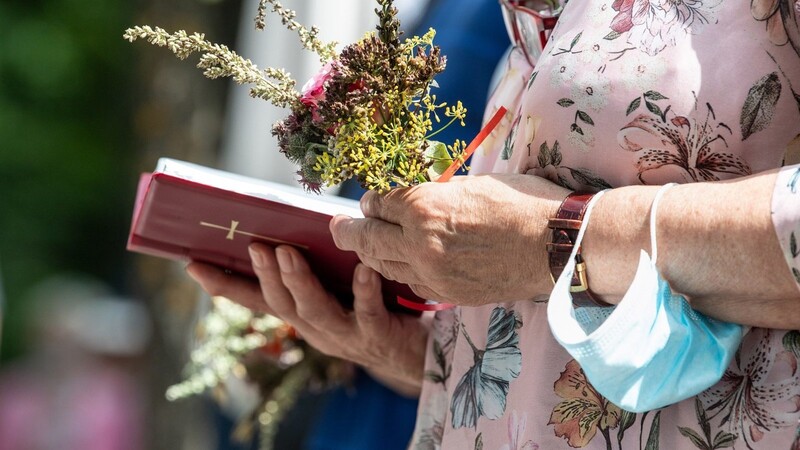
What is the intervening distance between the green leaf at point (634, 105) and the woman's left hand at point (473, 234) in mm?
129

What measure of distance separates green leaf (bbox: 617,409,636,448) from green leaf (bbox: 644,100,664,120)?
38 cm

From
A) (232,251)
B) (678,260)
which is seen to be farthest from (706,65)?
(232,251)

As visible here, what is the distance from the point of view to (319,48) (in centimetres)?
141

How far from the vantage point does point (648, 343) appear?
112 centimetres

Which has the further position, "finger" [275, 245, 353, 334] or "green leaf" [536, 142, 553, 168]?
"finger" [275, 245, 353, 334]

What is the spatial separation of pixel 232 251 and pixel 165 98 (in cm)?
218

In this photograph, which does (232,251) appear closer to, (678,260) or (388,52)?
(388,52)

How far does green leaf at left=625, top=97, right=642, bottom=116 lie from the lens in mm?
1249

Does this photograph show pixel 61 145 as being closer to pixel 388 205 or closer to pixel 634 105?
pixel 388 205

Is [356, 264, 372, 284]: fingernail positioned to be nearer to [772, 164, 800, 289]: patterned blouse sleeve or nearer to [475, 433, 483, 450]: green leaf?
[475, 433, 483, 450]: green leaf

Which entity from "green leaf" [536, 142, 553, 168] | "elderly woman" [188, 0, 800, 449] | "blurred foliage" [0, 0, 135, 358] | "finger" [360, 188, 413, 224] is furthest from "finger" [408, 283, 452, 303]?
"blurred foliage" [0, 0, 135, 358]

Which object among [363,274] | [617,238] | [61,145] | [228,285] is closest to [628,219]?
[617,238]

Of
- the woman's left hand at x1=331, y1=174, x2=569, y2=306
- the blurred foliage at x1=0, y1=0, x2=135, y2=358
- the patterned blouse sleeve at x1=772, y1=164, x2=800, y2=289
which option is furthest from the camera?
the blurred foliage at x1=0, y1=0, x2=135, y2=358

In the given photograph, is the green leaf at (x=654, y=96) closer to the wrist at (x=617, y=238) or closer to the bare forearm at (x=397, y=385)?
the wrist at (x=617, y=238)
